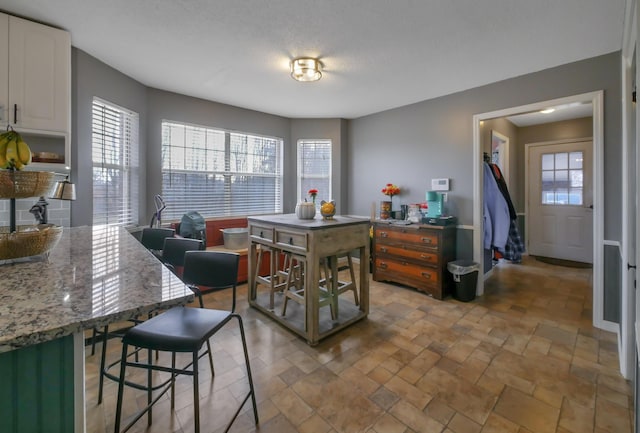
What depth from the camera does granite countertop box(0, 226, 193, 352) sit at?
66 cm

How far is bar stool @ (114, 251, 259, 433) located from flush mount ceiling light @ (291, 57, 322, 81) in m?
1.99

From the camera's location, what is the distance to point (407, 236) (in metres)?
3.57

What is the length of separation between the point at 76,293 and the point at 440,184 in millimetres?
3806

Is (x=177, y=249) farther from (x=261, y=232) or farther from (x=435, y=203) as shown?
(x=435, y=203)

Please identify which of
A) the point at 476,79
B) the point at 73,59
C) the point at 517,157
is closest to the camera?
the point at 73,59

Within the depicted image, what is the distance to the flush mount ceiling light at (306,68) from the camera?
2.71 meters

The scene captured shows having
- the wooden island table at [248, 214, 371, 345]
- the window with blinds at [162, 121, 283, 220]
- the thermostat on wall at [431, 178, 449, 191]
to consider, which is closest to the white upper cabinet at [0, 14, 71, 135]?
the window with blinds at [162, 121, 283, 220]

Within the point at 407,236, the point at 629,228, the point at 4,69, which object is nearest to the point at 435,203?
the point at 407,236

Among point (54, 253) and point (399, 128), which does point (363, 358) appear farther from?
point (399, 128)

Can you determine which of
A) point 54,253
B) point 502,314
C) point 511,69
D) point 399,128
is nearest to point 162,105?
point 54,253

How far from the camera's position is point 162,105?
11.8 feet

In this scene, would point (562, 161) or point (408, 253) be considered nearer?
point (408, 253)

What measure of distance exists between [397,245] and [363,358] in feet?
5.97

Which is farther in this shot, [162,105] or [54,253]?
[162,105]
